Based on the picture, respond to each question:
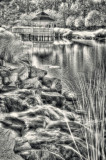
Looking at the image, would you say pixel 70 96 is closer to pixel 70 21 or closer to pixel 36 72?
pixel 36 72

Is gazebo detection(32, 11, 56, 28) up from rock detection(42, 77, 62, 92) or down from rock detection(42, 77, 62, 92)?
up

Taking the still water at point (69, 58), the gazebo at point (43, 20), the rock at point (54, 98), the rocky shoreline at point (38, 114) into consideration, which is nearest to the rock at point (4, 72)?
the rocky shoreline at point (38, 114)

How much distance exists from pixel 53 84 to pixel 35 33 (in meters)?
1.31

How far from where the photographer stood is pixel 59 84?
5.44 m

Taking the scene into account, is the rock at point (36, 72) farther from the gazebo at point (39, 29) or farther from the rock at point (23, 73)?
the gazebo at point (39, 29)

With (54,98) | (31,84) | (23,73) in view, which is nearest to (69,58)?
(23,73)

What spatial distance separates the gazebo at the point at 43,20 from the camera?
19.4 ft

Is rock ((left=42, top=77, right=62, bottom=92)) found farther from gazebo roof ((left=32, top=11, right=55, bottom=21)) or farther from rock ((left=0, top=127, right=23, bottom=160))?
rock ((left=0, top=127, right=23, bottom=160))

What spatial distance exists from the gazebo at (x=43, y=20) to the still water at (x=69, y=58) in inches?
20.4

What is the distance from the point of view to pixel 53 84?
548 centimetres

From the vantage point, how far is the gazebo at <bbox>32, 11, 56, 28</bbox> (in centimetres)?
590

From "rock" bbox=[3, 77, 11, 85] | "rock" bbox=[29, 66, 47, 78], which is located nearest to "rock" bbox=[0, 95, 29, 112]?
"rock" bbox=[3, 77, 11, 85]

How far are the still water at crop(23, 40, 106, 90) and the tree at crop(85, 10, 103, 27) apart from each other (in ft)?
1.31

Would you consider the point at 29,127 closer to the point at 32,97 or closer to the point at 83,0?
the point at 32,97
